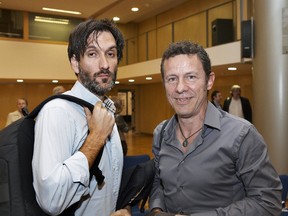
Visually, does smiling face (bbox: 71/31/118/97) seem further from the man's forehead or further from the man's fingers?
the man's fingers

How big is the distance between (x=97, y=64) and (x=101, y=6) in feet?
35.8

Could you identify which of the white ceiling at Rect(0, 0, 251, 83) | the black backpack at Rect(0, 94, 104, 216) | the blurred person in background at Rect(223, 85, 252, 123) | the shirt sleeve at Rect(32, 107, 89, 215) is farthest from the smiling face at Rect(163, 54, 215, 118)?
the white ceiling at Rect(0, 0, 251, 83)

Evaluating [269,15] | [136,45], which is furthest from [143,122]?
[269,15]

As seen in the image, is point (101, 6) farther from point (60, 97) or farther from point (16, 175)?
point (16, 175)

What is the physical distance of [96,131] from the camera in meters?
1.33

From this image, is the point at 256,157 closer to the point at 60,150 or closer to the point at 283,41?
the point at 60,150

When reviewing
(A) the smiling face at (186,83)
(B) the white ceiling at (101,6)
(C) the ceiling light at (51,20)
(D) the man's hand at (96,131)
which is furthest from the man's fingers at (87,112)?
(C) the ceiling light at (51,20)

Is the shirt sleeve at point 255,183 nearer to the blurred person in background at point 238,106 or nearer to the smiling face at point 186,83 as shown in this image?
the smiling face at point 186,83

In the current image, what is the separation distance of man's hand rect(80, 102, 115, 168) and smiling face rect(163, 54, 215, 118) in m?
0.34

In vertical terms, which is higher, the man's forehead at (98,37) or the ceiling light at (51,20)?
the ceiling light at (51,20)

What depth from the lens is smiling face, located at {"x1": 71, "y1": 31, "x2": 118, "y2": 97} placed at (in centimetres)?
152

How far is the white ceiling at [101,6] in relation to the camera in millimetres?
11283

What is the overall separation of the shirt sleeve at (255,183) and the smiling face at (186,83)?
0.29 m

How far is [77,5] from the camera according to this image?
1161 centimetres
